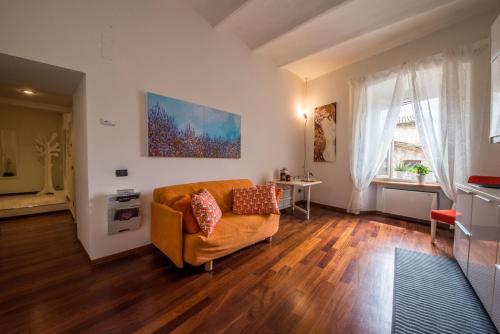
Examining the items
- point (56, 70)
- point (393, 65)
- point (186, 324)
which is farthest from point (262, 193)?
point (393, 65)

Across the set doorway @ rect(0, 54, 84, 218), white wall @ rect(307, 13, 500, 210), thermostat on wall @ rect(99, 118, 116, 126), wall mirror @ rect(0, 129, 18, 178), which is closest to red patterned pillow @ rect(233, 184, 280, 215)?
thermostat on wall @ rect(99, 118, 116, 126)

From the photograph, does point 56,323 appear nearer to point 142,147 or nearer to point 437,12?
point 142,147

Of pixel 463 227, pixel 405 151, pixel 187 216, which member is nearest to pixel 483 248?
pixel 463 227

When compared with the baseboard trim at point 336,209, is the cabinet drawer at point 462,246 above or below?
above

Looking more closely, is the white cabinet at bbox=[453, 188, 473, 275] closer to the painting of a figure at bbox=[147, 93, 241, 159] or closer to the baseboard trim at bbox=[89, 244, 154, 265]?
the painting of a figure at bbox=[147, 93, 241, 159]

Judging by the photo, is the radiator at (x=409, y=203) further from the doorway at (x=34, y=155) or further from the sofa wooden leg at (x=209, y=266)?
the doorway at (x=34, y=155)

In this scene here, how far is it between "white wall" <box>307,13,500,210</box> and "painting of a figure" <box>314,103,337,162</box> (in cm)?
11

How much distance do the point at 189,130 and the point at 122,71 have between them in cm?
98

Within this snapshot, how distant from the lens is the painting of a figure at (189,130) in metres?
2.31

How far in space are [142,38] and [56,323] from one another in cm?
279

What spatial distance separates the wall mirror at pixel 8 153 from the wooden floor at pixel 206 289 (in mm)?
3445

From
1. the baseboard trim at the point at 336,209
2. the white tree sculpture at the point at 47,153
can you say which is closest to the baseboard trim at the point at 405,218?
the baseboard trim at the point at 336,209

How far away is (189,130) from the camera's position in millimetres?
2617

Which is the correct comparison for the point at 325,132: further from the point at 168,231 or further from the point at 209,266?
the point at 168,231
